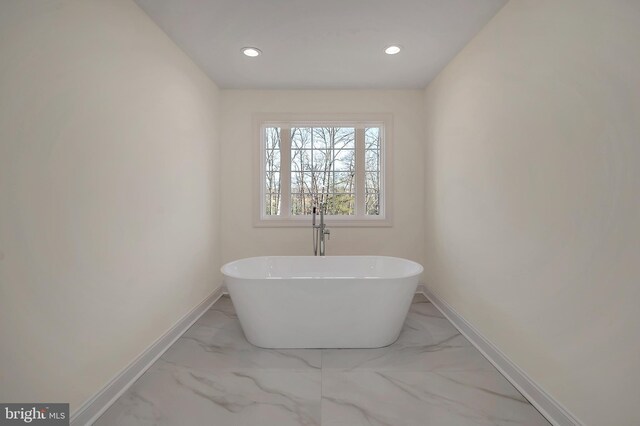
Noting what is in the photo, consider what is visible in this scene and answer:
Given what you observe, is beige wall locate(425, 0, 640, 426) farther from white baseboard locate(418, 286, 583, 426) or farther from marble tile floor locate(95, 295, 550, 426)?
marble tile floor locate(95, 295, 550, 426)

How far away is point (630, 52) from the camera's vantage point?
1.16m

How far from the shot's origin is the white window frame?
341 centimetres

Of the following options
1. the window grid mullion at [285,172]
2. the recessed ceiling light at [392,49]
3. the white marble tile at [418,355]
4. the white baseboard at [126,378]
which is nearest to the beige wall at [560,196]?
the white marble tile at [418,355]

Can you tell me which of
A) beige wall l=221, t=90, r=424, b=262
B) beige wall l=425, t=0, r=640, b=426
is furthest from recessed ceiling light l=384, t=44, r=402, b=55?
beige wall l=221, t=90, r=424, b=262

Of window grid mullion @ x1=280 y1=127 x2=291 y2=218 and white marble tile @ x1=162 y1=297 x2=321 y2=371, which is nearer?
white marble tile @ x1=162 y1=297 x2=321 y2=371

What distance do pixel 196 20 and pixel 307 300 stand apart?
2151mm

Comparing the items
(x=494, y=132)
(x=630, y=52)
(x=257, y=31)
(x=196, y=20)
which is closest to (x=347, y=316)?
(x=494, y=132)

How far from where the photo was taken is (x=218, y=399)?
1.67 meters

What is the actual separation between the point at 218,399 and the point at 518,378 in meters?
1.76

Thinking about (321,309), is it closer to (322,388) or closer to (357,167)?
(322,388)

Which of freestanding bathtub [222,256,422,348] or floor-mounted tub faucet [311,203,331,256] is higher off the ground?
floor-mounted tub faucet [311,203,331,256]

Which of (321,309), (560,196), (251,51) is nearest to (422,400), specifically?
(321,309)

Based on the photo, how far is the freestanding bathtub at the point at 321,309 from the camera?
2.13m

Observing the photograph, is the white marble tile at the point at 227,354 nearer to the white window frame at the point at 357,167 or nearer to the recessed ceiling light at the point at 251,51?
the white window frame at the point at 357,167
